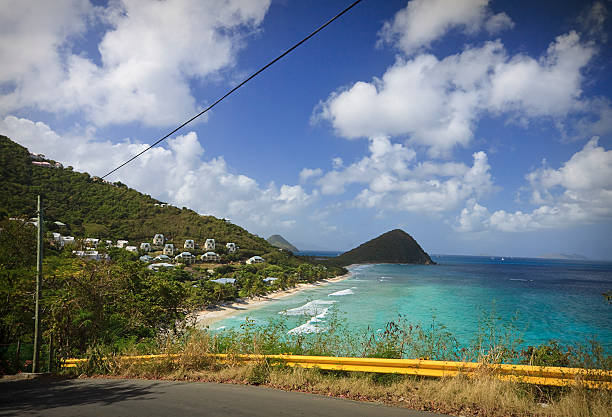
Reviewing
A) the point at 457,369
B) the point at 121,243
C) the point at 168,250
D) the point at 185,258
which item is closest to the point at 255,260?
the point at 185,258

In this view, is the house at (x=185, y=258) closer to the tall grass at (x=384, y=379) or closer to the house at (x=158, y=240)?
the house at (x=158, y=240)

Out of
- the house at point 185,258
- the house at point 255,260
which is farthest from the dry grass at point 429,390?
the house at point 255,260

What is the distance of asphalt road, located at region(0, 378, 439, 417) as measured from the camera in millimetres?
4191

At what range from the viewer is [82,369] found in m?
7.99

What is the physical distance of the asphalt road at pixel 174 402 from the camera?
4.19 meters

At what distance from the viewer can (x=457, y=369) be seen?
15.1ft

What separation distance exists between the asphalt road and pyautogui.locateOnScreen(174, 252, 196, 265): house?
75786 millimetres

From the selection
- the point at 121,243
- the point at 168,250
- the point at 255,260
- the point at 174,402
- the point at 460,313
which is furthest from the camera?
the point at 255,260

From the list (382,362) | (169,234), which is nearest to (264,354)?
(382,362)

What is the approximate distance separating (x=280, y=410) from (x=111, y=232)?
296ft

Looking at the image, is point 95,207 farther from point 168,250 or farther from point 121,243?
point 168,250

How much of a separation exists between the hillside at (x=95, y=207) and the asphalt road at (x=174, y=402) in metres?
68.5

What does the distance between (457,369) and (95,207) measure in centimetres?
10332

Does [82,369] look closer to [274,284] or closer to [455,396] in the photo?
[455,396]
